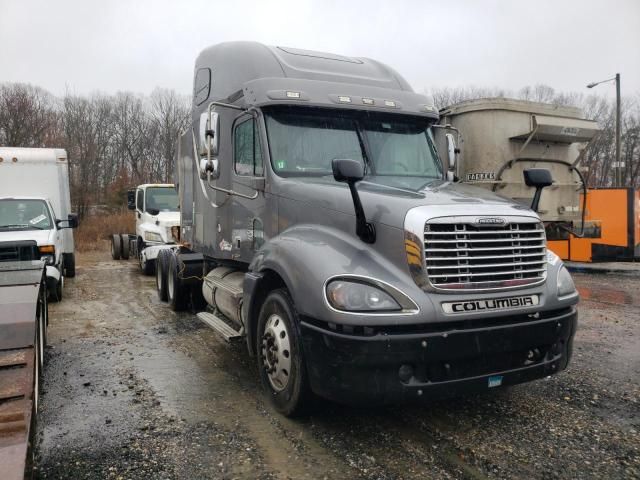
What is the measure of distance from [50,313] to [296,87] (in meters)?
6.16

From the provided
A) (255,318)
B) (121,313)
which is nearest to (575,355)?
(255,318)

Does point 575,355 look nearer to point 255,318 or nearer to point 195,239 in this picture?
point 255,318

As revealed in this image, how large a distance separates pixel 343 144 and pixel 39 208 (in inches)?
293

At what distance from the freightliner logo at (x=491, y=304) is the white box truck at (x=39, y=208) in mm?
7283

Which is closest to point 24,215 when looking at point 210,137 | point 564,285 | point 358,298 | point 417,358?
point 210,137

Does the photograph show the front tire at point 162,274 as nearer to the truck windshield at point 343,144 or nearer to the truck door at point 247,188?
the truck door at point 247,188

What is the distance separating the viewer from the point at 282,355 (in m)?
4.04

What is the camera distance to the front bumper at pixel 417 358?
331 cm

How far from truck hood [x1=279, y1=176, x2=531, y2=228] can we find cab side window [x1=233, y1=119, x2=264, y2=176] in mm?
542

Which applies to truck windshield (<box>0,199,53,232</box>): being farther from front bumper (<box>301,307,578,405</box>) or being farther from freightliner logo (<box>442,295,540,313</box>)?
freightliner logo (<box>442,295,540,313</box>)

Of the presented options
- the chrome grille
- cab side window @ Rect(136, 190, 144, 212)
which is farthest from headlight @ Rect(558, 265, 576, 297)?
cab side window @ Rect(136, 190, 144, 212)

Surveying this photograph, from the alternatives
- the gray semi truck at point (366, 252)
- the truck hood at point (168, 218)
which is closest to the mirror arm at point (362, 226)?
the gray semi truck at point (366, 252)

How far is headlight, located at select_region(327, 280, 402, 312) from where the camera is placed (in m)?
3.36

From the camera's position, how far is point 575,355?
19.0 feet
